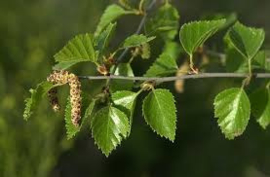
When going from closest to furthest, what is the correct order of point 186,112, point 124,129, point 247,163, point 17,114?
1. point 124,129
2. point 17,114
3. point 247,163
4. point 186,112

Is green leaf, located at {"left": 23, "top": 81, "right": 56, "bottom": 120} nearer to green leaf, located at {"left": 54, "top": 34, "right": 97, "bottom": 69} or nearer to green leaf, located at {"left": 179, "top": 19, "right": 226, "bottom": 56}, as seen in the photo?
green leaf, located at {"left": 54, "top": 34, "right": 97, "bottom": 69}

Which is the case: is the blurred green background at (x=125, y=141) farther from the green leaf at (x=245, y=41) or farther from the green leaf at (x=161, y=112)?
the green leaf at (x=161, y=112)

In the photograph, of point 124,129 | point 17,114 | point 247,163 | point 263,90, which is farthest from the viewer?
point 247,163

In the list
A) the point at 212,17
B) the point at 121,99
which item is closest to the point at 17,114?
the point at 212,17

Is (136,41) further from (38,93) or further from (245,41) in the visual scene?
(245,41)

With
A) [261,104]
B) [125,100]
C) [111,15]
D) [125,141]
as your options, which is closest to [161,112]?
[125,100]

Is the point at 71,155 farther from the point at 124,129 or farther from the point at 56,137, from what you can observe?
the point at 124,129
